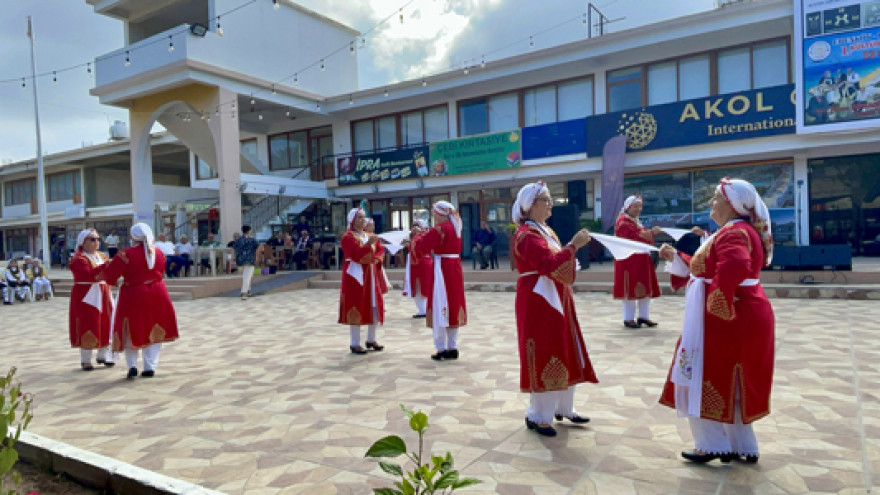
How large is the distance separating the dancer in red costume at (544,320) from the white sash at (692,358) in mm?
701

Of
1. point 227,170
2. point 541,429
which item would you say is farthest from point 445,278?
point 227,170

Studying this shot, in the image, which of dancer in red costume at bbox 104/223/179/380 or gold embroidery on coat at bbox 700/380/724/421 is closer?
gold embroidery on coat at bbox 700/380/724/421

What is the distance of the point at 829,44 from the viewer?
12.5 m

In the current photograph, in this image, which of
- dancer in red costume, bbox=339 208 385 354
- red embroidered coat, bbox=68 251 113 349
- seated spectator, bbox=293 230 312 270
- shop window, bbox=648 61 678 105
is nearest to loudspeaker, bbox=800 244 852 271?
shop window, bbox=648 61 678 105

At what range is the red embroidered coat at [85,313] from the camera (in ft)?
20.7

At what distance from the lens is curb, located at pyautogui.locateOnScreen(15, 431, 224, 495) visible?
9.80ft

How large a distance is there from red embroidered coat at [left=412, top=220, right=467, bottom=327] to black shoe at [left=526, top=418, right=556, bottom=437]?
88.0 inches

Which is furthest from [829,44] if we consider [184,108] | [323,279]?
[184,108]

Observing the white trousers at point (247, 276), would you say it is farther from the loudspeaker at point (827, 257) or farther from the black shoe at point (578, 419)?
the loudspeaker at point (827, 257)

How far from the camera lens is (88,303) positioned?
21.0ft

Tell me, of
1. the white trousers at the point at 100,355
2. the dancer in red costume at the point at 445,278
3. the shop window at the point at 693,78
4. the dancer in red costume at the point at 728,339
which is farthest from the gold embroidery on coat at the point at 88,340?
the shop window at the point at 693,78

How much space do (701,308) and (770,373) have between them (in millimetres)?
487

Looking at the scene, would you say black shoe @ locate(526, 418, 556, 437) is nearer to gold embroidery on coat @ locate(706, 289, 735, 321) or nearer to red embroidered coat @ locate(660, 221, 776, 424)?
red embroidered coat @ locate(660, 221, 776, 424)

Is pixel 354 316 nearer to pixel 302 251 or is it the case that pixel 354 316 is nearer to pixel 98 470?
pixel 98 470
